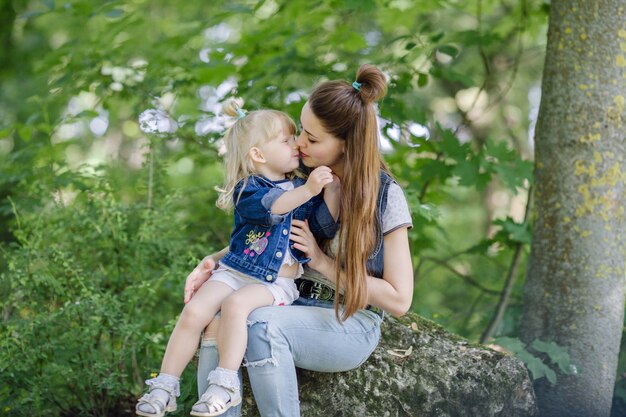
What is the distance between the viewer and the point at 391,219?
279cm

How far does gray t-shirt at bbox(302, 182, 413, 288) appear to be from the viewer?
2.78 m

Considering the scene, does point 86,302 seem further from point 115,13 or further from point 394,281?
point 115,13

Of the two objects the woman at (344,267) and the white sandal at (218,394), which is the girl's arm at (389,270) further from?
the white sandal at (218,394)

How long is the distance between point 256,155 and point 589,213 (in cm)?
189

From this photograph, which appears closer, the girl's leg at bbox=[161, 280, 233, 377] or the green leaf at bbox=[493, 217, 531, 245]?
the girl's leg at bbox=[161, 280, 233, 377]

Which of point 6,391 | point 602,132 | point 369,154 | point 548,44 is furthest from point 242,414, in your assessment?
point 548,44

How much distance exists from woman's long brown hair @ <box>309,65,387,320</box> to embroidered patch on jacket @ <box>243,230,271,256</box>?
278 millimetres

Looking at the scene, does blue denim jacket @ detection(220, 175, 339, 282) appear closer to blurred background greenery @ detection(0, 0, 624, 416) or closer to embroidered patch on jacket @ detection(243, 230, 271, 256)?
embroidered patch on jacket @ detection(243, 230, 271, 256)

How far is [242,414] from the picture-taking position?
2.83 metres

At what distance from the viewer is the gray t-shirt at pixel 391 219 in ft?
9.13

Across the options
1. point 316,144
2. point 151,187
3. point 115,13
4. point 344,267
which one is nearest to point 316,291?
point 344,267

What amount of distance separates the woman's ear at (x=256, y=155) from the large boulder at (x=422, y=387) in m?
0.84

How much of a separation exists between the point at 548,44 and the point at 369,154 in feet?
6.00

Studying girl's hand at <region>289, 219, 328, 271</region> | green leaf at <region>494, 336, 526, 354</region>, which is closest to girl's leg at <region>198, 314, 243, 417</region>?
girl's hand at <region>289, 219, 328, 271</region>
